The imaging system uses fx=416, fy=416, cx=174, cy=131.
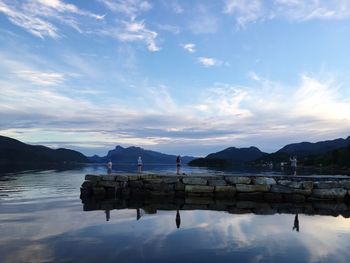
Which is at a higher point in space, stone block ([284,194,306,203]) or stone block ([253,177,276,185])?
stone block ([253,177,276,185])

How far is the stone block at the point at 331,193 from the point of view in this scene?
94.6ft

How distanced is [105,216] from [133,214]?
1.53 m

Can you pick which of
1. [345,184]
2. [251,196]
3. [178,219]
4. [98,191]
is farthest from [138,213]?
[345,184]

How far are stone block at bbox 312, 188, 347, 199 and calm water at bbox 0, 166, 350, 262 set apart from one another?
7.68m

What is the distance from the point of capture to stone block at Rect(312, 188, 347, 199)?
2883 centimetres

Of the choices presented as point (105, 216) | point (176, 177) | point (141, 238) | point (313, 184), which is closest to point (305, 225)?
point (141, 238)

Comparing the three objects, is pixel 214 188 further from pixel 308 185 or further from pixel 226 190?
pixel 308 185

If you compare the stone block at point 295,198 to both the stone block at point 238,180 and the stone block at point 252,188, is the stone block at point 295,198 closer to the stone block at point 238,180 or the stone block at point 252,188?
the stone block at point 252,188

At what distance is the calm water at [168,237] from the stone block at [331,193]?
768 centimetres

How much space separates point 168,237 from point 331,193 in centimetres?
1741

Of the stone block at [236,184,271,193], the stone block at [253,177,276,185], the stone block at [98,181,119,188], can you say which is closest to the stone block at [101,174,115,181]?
the stone block at [98,181,119,188]

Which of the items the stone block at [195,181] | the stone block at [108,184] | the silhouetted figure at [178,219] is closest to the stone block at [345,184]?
the stone block at [195,181]

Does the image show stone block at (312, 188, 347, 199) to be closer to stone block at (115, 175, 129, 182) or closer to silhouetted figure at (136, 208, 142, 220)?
silhouetted figure at (136, 208, 142, 220)

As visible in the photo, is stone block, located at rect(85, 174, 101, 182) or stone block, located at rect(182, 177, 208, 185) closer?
stone block, located at rect(182, 177, 208, 185)
